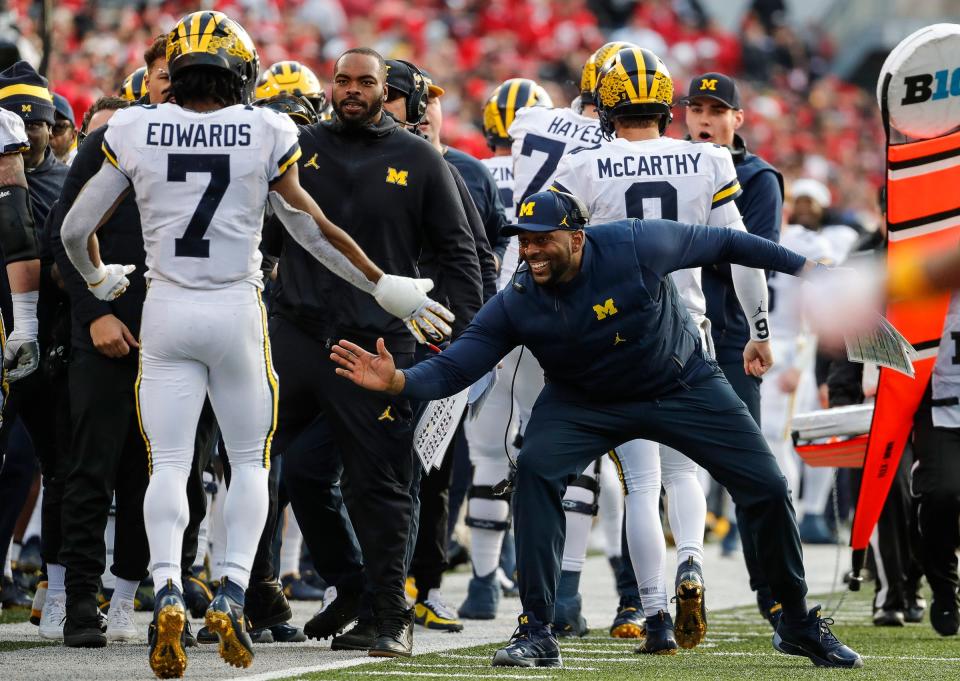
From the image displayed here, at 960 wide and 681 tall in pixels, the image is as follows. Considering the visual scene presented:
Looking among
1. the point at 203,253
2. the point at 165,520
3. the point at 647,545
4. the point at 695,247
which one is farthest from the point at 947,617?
the point at 203,253

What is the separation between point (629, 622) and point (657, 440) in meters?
1.39

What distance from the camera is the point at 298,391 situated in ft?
19.4

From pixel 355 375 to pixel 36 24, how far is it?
1142 cm

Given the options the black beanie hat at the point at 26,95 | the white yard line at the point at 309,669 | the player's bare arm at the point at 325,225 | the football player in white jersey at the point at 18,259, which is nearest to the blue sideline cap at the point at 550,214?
the player's bare arm at the point at 325,225

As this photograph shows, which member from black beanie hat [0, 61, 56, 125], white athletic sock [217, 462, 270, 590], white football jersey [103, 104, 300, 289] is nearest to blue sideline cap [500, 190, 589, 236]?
white football jersey [103, 104, 300, 289]

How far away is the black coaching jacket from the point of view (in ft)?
19.3

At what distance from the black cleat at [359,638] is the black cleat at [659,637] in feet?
3.31

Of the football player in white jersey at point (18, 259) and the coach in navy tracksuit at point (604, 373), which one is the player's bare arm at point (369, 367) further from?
the football player in white jersey at point (18, 259)

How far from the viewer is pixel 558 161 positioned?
23.7 feet

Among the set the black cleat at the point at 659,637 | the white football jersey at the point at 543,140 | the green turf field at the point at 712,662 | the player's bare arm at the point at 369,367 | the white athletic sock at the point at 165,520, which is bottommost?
the green turf field at the point at 712,662

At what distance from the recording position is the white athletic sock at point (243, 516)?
5227 millimetres

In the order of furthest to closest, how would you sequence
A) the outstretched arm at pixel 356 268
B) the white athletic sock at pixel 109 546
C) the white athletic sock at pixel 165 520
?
1. the white athletic sock at pixel 109 546
2. the outstretched arm at pixel 356 268
3. the white athletic sock at pixel 165 520

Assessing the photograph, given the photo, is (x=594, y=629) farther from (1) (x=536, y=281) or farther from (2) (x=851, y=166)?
(2) (x=851, y=166)

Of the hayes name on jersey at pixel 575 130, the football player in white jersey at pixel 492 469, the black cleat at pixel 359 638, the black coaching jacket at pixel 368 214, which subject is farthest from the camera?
the football player in white jersey at pixel 492 469
